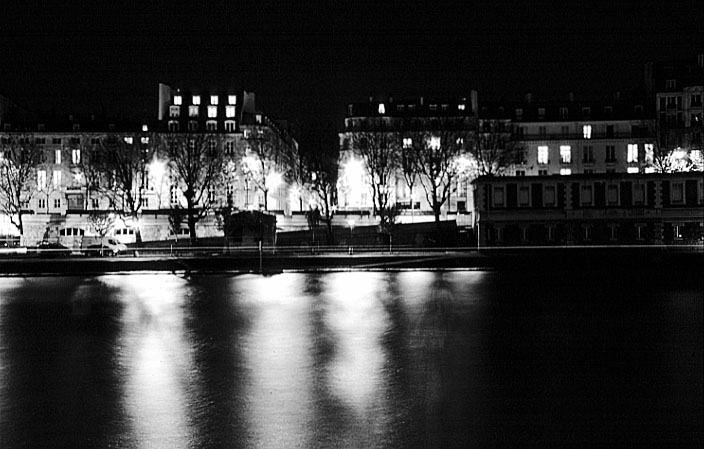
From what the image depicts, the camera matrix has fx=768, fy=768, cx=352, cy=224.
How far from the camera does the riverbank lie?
138ft

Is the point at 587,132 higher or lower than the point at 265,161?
higher

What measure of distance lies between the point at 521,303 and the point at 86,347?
48.8ft

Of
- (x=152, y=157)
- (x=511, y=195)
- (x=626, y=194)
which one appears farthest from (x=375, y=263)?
(x=152, y=157)

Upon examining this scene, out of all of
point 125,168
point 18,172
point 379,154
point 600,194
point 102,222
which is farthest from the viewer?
point 18,172

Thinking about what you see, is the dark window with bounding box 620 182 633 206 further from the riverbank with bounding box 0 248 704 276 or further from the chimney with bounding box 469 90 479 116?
the chimney with bounding box 469 90 479 116

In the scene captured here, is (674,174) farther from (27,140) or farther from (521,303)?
(27,140)

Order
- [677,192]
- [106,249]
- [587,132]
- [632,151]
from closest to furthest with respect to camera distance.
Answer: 1. [106,249]
2. [677,192]
3. [632,151]
4. [587,132]

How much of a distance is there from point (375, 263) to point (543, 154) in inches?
2573

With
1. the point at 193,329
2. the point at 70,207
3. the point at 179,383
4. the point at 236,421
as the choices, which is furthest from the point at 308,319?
the point at 70,207

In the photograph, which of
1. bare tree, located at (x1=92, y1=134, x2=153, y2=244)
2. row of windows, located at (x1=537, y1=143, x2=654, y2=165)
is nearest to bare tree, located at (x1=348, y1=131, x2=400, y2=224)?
row of windows, located at (x1=537, y1=143, x2=654, y2=165)

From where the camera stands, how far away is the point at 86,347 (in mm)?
18938

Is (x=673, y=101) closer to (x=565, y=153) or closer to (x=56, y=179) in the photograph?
(x=565, y=153)

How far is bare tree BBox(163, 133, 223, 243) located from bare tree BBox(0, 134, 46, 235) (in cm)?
1715

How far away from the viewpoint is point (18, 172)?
309 feet
